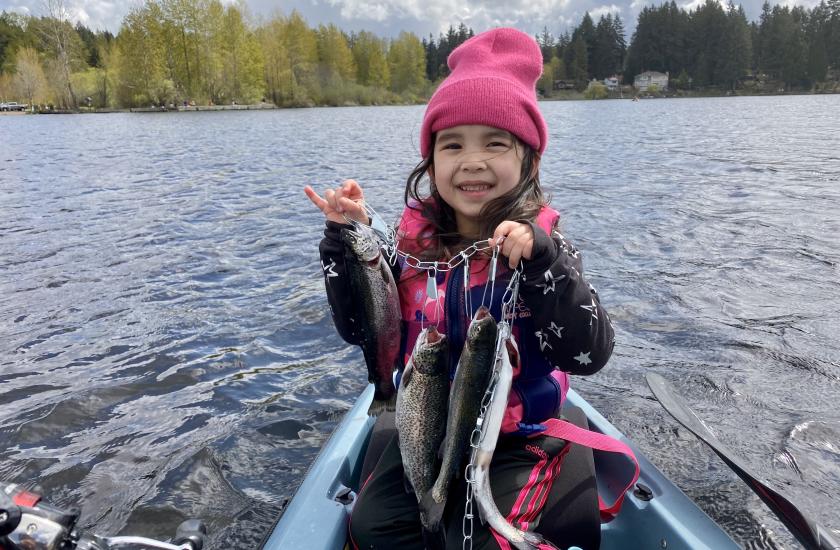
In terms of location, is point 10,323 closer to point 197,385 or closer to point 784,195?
point 197,385

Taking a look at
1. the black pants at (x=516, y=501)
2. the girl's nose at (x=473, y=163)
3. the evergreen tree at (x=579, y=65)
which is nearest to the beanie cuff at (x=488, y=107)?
the girl's nose at (x=473, y=163)

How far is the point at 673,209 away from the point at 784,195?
311cm

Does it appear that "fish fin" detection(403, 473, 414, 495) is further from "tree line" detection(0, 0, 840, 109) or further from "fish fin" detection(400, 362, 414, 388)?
"tree line" detection(0, 0, 840, 109)

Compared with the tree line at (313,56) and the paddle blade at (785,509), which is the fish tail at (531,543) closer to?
the paddle blade at (785,509)

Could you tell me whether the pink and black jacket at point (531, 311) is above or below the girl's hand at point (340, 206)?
below

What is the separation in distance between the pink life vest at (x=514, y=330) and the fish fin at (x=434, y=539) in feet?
1.87

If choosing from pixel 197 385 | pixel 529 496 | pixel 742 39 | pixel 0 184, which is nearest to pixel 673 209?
pixel 197 385

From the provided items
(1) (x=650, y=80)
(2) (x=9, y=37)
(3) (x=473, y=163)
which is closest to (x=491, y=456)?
(3) (x=473, y=163)

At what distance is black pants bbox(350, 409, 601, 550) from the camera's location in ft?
8.06

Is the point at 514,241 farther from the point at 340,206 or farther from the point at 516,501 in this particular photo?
the point at 516,501

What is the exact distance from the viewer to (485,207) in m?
2.87

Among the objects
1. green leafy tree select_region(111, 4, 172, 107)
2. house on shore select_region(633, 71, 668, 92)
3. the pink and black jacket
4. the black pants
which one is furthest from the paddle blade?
house on shore select_region(633, 71, 668, 92)

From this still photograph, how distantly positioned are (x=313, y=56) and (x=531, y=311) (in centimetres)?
10329

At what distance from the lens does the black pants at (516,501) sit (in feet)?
8.06
